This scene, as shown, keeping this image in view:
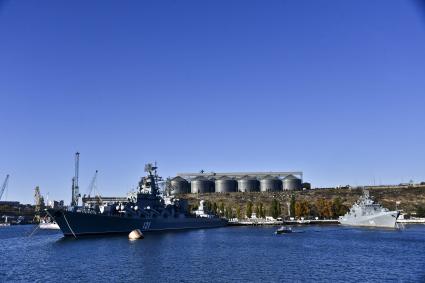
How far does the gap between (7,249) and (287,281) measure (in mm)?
56103

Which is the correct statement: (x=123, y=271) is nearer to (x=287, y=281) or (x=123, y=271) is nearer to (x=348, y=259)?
(x=287, y=281)

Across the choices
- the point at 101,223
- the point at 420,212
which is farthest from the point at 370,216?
the point at 101,223

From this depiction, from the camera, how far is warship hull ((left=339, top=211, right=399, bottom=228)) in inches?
5123

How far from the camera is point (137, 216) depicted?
12019 cm

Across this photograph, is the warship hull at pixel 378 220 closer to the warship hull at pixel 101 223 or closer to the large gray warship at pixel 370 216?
the large gray warship at pixel 370 216

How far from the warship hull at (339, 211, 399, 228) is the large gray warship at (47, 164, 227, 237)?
47.6 metres

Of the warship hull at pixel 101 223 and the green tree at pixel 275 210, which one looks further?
the green tree at pixel 275 210

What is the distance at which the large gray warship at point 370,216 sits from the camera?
13134 centimetres

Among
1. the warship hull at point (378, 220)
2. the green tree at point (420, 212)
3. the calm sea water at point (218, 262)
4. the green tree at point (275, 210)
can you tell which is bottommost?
the calm sea water at point (218, 262)

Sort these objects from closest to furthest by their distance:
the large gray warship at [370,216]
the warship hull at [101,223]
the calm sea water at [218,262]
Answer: the calm sea water at [218,262]
the warship hull at [101,223]
the large gray warship at [370,216]

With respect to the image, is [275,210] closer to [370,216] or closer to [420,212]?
[420,212]

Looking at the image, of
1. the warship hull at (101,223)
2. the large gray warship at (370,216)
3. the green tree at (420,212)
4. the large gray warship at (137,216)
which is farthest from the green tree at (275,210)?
the warship hull at (101,223)

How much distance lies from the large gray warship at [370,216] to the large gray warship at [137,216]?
47.2 metres

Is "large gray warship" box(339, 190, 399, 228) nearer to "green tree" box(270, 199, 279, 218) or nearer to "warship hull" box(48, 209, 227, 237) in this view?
"green tree" box(270, 199, 279, 218)
